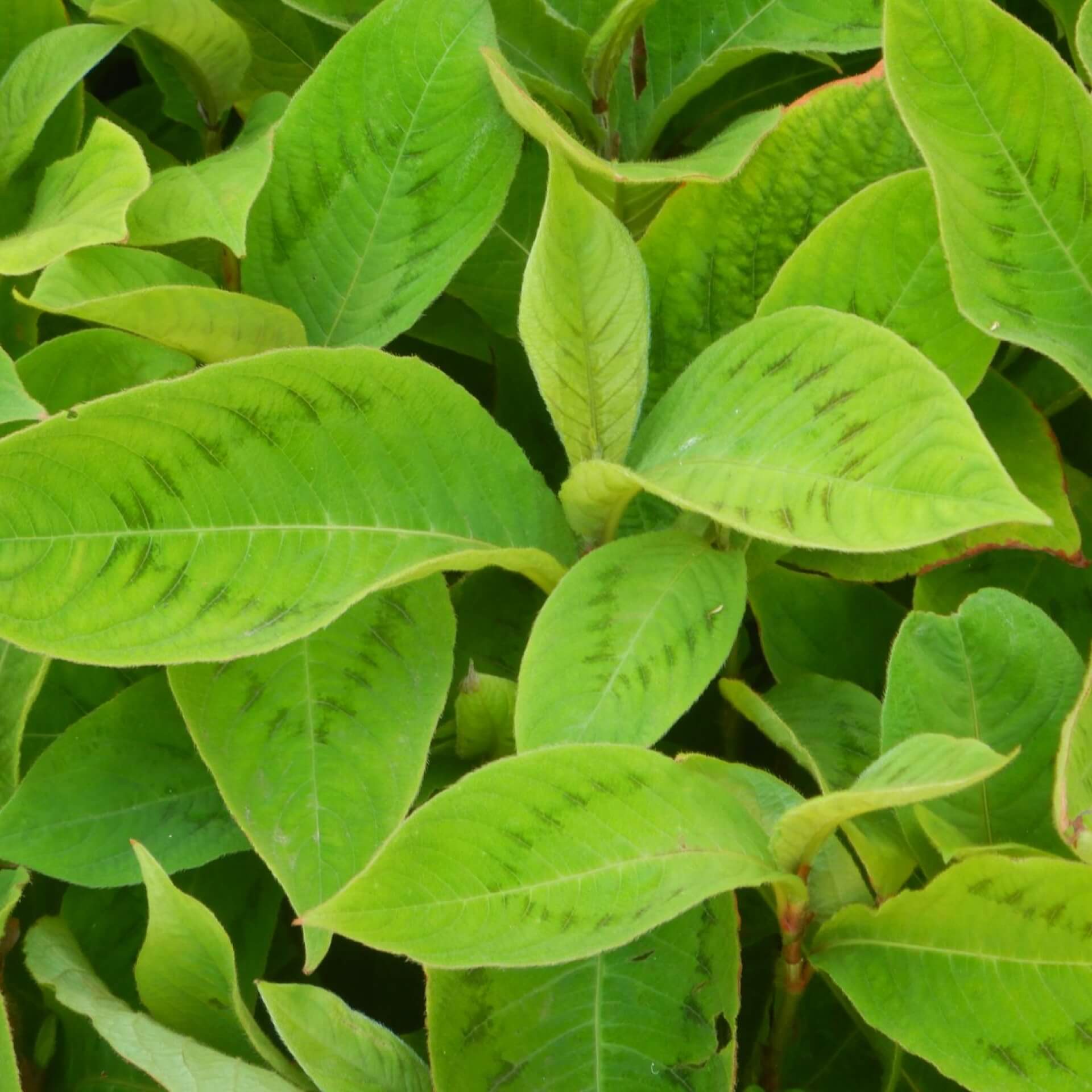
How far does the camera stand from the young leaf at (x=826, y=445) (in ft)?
1.89

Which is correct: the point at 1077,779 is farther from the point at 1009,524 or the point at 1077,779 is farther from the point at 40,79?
the point at 40,79

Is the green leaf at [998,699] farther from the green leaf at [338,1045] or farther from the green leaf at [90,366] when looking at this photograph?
the green leaf at [90,366]

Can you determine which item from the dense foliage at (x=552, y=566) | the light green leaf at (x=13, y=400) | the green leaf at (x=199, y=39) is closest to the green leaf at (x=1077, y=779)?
the dense foliage at (x=552, y=566)

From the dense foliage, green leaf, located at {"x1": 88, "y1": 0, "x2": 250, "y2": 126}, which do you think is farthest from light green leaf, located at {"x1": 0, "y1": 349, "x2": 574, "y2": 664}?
green leaf, located at {"x1": 88, "y1": 0, "x2": 250, "y2": 126}

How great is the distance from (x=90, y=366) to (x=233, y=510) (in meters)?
0.20

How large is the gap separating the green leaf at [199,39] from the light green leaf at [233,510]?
0.33 meters

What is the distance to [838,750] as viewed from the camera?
2.45 ft

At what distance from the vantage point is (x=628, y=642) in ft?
2.22

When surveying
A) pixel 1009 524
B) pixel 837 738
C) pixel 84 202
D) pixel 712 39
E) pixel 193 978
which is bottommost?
pixel 193 978

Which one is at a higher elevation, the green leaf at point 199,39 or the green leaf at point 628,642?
the green leaf at point 199,39

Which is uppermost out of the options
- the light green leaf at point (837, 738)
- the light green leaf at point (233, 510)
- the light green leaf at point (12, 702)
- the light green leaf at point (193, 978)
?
the light green leaf at point (233, 510)

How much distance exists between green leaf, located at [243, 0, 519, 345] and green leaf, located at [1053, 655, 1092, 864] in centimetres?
44

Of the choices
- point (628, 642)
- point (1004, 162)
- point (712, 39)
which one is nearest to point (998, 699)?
point (628, 642)

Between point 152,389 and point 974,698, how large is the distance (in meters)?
0.45
